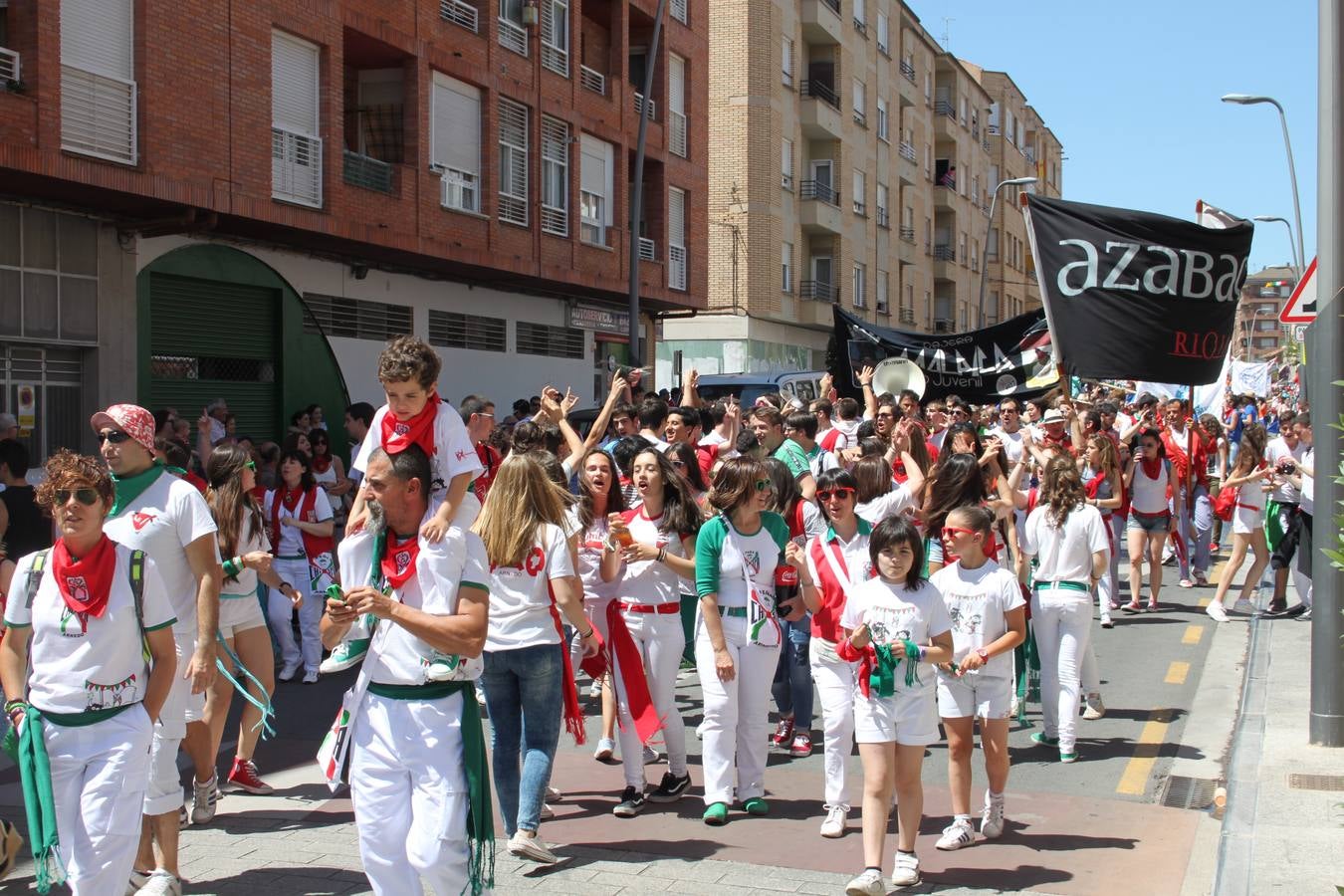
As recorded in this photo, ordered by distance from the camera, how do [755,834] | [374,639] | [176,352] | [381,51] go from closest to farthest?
[374,639] < [755,834] < [176,352] < [381,51]

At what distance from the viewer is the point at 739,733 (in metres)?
6.59

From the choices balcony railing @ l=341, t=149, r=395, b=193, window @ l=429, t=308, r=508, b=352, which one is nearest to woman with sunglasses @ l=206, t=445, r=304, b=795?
→ balcony railing @ l=341, t=149, r=395, b=193

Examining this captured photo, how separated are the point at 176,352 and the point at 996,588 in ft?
44.9

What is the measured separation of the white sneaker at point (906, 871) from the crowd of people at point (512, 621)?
0.04 feet

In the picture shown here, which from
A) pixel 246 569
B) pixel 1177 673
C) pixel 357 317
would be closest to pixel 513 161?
pixel 357 317

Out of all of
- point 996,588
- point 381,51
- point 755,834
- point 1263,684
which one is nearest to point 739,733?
point 755,834

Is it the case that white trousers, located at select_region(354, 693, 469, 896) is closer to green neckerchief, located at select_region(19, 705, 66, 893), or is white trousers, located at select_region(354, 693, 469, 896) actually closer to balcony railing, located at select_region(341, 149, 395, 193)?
green neckerchief, located at select_region(19, 705, 66, 893)

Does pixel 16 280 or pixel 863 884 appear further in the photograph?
pixel 16 280

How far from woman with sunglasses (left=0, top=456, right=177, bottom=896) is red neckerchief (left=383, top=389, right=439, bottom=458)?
3.67 feet

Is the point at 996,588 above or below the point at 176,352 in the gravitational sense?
below

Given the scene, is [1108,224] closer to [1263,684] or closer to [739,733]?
[1263,684]

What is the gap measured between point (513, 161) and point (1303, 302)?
55.9ft

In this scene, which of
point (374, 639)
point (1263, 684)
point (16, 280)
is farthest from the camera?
point (16, 280)

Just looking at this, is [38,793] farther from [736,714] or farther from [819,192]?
[819,192]
